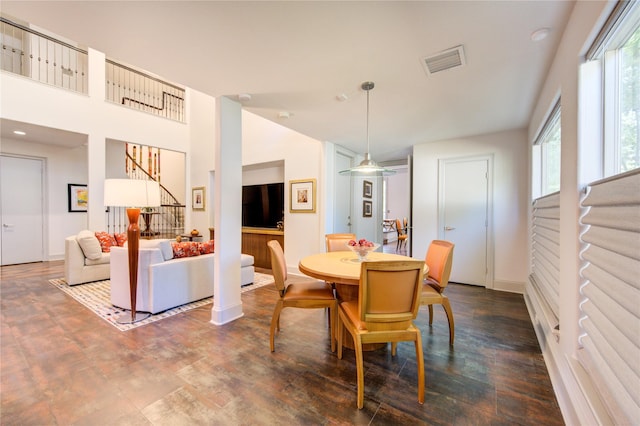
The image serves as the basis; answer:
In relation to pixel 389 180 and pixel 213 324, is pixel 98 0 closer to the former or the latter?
pixel 213 324

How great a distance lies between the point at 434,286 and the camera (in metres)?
2.43

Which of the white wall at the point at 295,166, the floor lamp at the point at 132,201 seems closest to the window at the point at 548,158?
the white wall at the point at 295,166

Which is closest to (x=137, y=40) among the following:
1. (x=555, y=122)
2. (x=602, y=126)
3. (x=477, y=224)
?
(x=602, y=126)

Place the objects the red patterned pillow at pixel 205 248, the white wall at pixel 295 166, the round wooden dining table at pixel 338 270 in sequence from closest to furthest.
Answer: the round wooden dining table at pixel 338 270, the red patterned pillow at pixel 205 248, the white wall at pixel 295 166

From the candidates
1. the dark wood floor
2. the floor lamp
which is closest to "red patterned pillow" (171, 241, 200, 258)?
the floor lamp

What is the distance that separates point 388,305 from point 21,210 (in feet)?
25.6

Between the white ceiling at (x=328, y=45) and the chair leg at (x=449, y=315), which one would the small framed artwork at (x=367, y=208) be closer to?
the white ceiling at (x=328, y=45)

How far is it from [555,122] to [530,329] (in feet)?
6.72

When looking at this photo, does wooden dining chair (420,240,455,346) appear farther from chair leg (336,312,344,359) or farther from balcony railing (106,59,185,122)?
balcony railing (106,59,185,122)

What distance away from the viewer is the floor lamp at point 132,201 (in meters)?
2.52

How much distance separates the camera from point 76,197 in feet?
20.1

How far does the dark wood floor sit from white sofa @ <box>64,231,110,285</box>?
3.57 feet

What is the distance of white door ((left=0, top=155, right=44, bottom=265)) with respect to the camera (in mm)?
5234

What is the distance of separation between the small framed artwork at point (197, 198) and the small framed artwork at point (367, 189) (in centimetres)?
415
